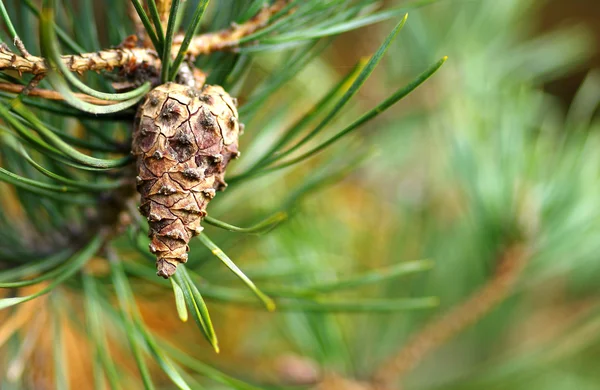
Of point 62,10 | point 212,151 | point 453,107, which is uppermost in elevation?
point 453,107

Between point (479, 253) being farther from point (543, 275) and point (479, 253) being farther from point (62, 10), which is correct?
point (62, 10)

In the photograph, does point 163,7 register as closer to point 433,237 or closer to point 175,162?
point 175,162

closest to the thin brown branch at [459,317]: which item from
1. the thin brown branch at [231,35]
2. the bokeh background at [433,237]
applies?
the bokeh background at [433,237]

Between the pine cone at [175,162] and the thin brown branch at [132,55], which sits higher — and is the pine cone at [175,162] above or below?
below

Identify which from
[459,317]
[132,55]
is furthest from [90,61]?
[459,317]

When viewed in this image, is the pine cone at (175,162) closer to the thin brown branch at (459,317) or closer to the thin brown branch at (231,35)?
the thin brown branch at (231,35)

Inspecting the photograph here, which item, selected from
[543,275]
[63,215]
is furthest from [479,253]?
[63,215]
